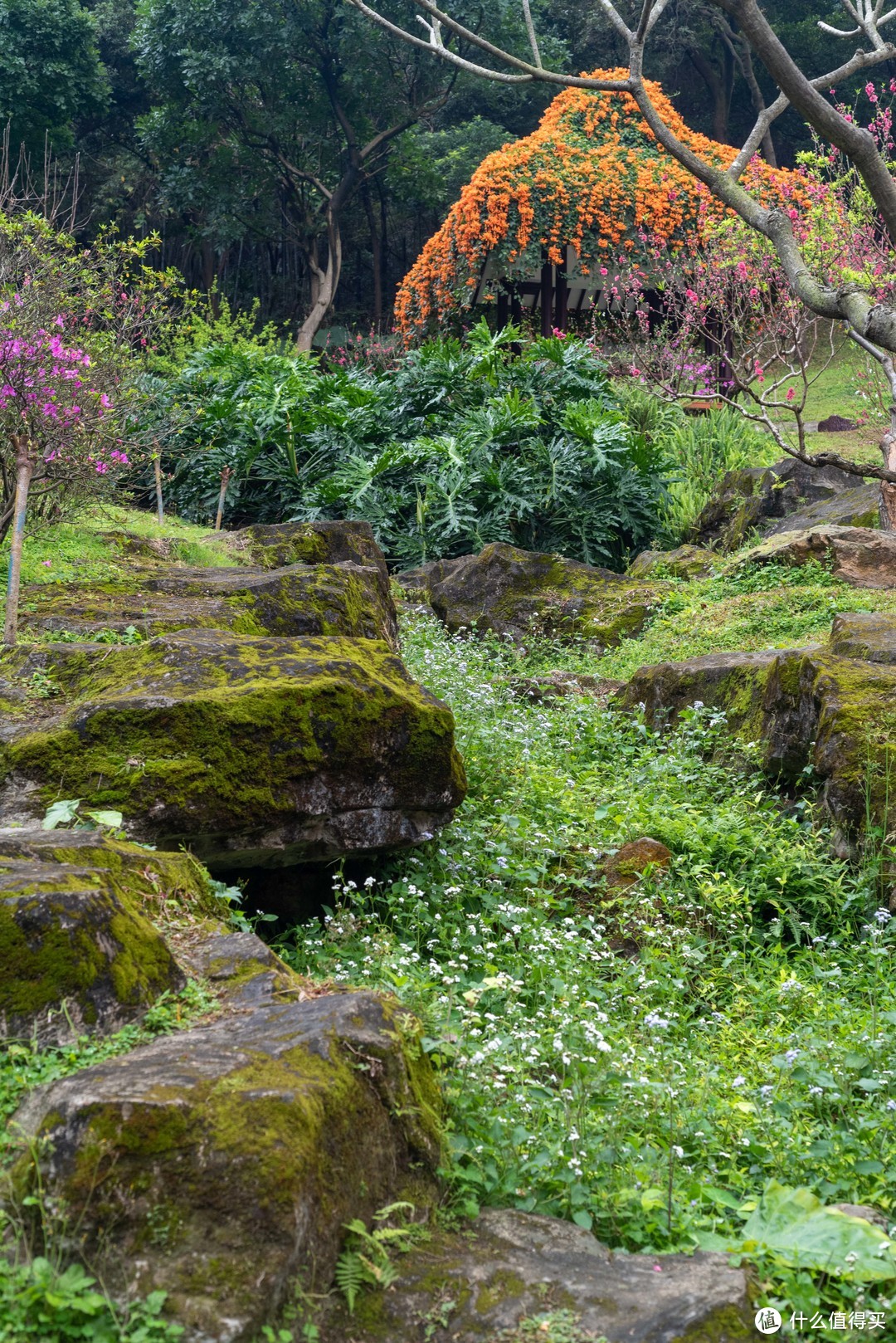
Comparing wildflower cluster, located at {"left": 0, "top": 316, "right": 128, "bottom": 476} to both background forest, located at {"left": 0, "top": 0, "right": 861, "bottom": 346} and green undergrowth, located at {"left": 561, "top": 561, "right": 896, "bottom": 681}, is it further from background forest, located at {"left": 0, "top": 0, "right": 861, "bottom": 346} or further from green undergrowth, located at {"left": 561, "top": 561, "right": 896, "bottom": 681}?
background forest, located at {"left": 0, "top": 0, "right": 861, "bottom": 346}

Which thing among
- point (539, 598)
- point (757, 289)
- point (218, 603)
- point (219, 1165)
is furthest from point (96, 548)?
point (757, 289)

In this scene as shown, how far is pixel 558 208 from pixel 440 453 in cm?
853

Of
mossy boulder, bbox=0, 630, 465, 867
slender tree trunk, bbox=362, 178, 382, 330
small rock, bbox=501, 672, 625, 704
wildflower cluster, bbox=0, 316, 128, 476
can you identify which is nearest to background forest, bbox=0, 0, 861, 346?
slender tree trunk, bbox=362, 178, 382, 330

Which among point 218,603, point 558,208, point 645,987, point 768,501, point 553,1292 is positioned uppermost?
point 558,208

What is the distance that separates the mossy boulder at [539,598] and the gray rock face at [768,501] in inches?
66.4

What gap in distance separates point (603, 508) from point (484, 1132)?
9397mm

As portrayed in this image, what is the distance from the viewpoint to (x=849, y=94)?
26984mm

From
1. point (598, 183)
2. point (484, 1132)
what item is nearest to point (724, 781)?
point (484, 1132)

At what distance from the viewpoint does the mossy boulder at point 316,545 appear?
26.4ft

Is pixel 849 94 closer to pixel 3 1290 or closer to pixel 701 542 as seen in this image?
pixel 701 542

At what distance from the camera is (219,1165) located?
202 centimetres

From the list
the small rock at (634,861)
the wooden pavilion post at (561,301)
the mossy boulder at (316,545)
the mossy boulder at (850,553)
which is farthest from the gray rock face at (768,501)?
the wooden pavilion post at (561,301)

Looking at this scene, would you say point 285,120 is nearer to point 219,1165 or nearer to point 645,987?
point 645,987

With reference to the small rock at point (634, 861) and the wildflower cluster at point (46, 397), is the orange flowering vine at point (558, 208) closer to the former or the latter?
the wildflower cluster at point (46, 397)
